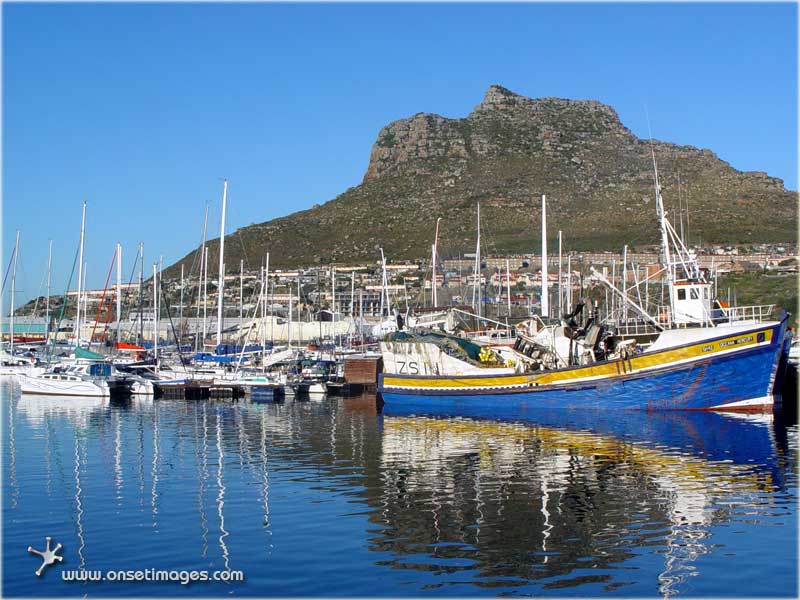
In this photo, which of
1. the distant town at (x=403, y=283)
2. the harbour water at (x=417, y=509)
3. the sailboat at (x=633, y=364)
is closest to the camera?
the harbour water at (x=417, y=509)

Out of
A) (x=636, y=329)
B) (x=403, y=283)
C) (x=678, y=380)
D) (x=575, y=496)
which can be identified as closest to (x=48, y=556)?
(x=575, y=496)

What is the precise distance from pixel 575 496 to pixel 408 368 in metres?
30.9

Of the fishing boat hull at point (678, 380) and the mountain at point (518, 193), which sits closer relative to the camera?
the fishing boat hull at point (678, 380)

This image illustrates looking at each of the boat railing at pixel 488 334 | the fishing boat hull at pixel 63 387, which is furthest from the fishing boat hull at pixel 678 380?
the fishing boat hull at pixel 63 387

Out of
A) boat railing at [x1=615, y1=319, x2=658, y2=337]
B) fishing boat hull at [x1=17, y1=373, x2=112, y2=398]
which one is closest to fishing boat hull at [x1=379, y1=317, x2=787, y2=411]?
boat railing at [x1=615, y1=319, x2=658, y2=337]

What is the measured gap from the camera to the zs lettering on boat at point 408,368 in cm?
5444

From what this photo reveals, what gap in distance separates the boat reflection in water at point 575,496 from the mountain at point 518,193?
2987 inches

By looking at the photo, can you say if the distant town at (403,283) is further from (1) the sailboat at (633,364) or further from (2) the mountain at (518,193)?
(1) the sailboat at (633,364)

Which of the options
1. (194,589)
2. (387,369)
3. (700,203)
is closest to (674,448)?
(194,589)

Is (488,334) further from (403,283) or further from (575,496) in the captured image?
(403,283)

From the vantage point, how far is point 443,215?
146 meters

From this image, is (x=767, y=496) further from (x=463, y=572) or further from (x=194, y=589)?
(x=194, y=589)

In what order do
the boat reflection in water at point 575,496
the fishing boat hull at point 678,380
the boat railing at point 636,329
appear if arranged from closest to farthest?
the boat reflection in water at point 575,496
the fishing boat hull at point 678,380
the boat railing at point 636,329

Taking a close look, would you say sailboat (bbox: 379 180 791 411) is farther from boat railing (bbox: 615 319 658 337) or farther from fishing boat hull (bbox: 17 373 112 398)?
fishing boat hull (bbox: 17 373 112 398)
